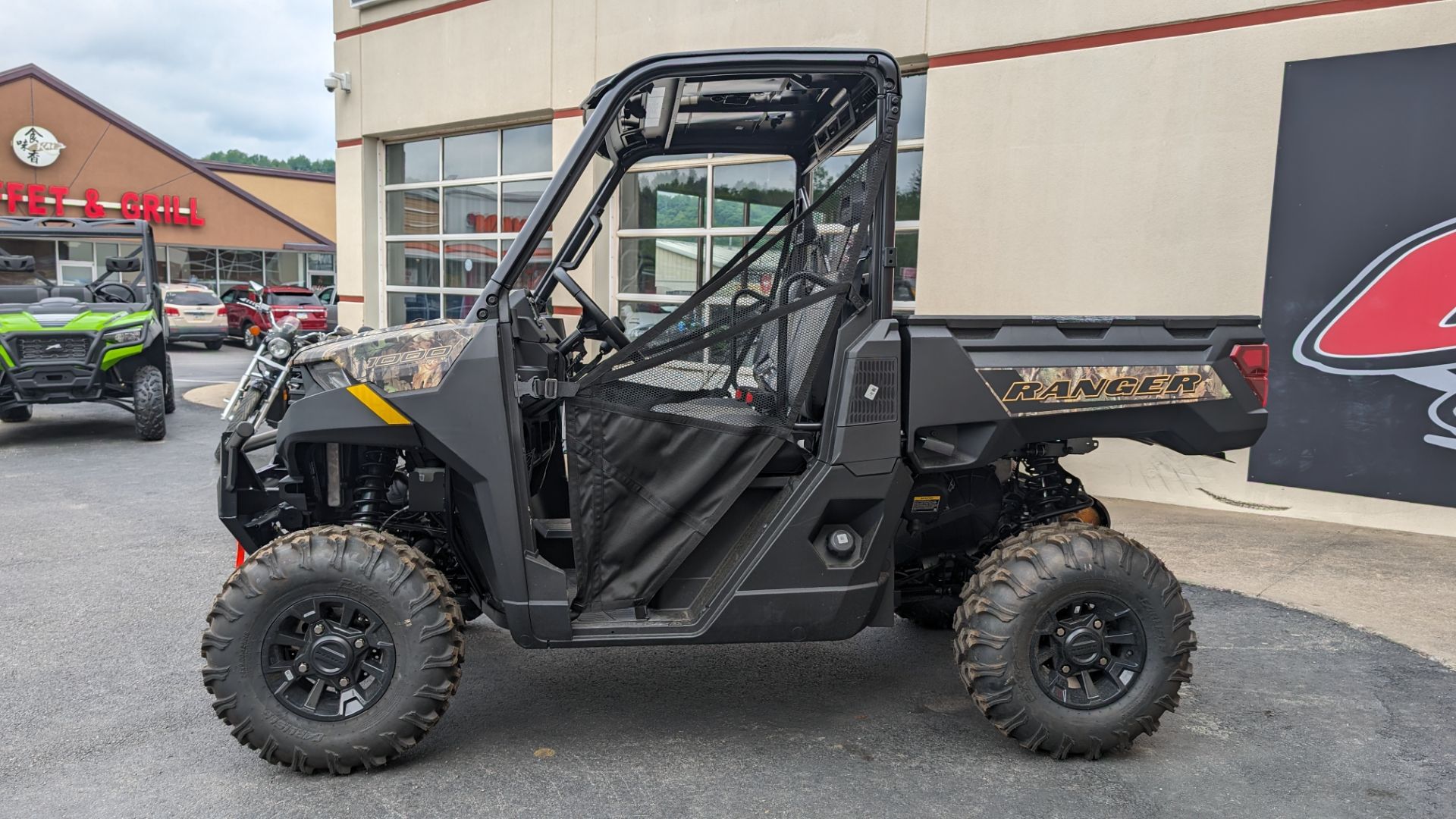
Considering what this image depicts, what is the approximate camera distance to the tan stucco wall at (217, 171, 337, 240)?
38.4 meters

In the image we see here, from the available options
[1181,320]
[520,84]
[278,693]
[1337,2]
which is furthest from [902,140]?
[278,693]

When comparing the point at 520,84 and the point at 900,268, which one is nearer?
the point at 900,268

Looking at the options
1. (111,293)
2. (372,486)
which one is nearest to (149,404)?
(111,293)

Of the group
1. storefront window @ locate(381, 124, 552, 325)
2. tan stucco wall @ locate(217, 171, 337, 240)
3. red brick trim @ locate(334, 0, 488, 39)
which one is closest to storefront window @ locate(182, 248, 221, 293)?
tan stucco wall @ locate(217, 171, 337, 240)

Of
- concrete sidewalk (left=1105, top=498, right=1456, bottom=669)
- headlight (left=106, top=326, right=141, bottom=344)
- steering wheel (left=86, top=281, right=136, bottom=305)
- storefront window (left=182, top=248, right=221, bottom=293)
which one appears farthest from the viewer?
storefront window (left=182, top=248, right=221, bottom=293)

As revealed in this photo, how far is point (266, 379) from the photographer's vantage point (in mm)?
4164

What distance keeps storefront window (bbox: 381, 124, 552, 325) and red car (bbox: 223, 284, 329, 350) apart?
771 centimetres

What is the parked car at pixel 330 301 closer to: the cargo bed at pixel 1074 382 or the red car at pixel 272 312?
the red car at pixel 272 312

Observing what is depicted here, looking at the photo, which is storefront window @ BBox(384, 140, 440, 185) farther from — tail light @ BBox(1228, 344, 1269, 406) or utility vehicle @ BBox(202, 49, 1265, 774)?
tail light @ BBox(1228, 344, 1269, 406)

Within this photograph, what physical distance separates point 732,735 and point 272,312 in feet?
71.9

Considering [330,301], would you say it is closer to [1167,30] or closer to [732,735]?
[1167,30]

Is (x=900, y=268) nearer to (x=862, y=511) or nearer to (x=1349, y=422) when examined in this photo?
(x=1349, y=422)

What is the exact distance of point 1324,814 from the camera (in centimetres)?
328

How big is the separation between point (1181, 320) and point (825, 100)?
162 cm
